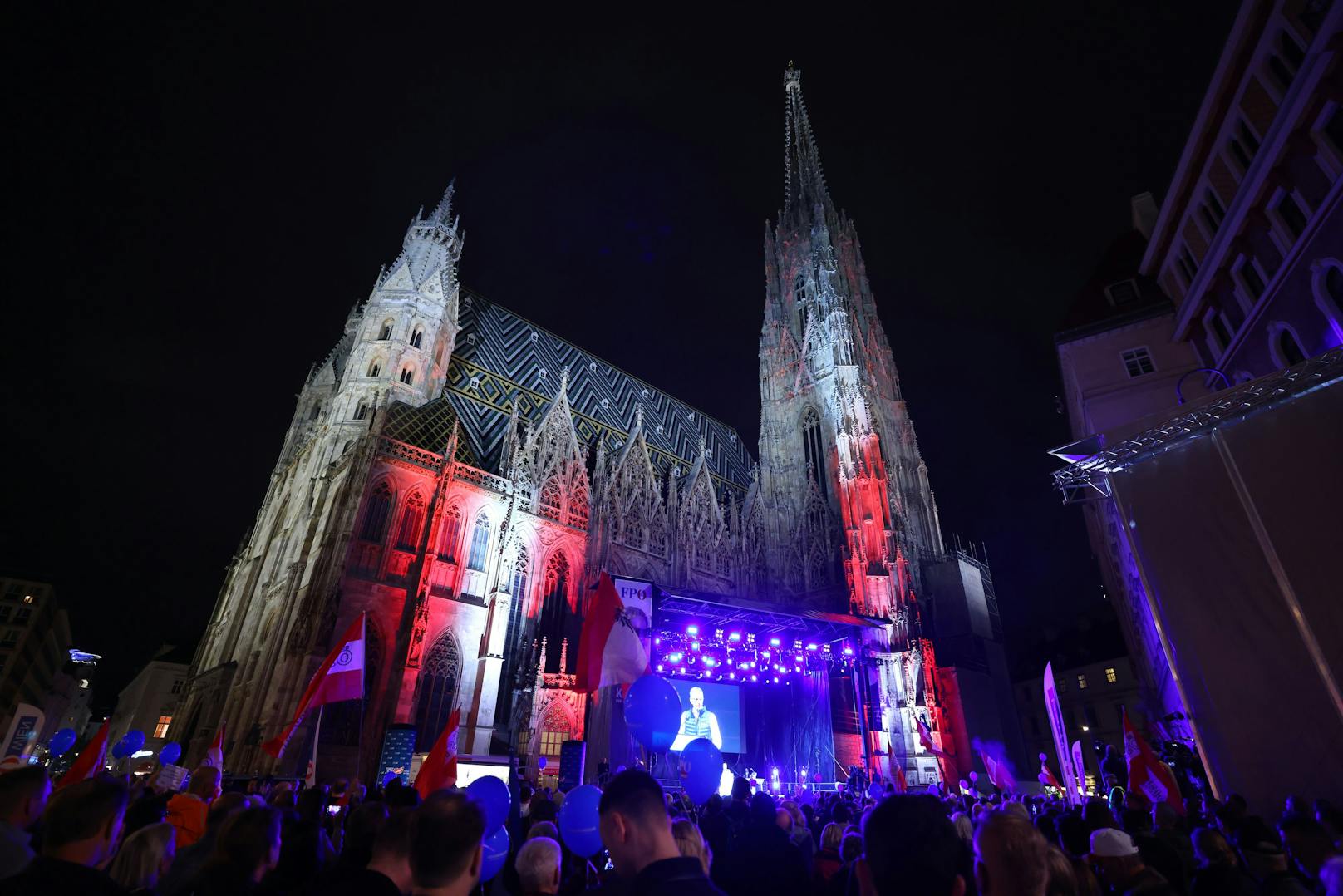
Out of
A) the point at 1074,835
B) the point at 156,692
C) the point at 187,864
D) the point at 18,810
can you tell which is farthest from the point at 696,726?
the point at 156,692

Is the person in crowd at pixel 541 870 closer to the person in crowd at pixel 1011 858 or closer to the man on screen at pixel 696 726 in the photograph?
the person in crowd at pixel 1011 858

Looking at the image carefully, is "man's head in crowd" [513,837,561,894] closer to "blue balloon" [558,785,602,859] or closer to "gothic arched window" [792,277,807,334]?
"blue balloon" [558,785,602,859]

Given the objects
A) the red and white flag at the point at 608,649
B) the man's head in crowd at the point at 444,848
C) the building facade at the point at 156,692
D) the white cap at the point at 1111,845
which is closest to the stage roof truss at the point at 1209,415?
the red and white flag at the point at 608,649

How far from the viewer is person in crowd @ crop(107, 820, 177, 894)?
148 inches

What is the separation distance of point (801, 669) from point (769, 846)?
25.5 metres

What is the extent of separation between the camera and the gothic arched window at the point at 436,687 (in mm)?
21641

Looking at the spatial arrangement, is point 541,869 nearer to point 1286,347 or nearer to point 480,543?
point 1286,347

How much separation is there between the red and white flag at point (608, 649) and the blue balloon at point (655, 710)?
8.39ft

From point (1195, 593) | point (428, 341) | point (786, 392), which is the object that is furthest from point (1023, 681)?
point (428, 341)

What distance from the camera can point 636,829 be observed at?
2584 millimetres

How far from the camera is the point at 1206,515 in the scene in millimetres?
12367

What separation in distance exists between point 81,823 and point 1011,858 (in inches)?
165

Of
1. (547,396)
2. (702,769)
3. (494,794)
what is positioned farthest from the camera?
(547,396)

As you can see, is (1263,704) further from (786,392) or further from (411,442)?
(786,392)
